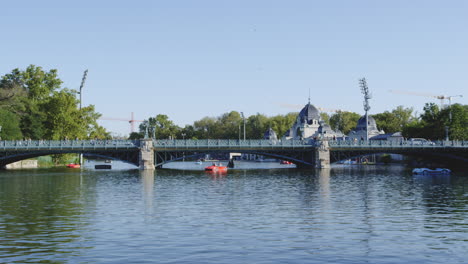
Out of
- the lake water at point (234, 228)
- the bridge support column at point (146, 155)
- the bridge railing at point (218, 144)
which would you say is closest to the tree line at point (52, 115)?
the bridge railing at point (218, 144)

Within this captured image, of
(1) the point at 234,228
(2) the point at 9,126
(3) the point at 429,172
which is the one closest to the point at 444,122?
(3) the point at 429,172

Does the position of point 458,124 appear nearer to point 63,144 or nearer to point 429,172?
point 429,172

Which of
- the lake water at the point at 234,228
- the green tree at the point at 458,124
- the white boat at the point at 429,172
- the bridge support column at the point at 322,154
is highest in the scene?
the green tree at the point at 458,124

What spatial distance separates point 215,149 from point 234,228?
81.8 m

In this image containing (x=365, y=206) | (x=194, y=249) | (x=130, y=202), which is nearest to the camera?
(x=194, y=249)

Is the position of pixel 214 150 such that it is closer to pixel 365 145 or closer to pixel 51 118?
pixel 365 145

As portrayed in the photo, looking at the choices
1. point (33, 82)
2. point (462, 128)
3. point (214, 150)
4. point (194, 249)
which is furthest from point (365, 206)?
point (33, 82)

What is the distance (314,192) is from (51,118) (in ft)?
324

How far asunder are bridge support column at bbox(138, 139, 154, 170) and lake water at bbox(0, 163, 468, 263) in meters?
60.6

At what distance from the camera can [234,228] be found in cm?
3316

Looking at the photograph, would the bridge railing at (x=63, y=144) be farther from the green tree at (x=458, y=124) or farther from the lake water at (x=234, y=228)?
the green tree at (x=458, y=124)

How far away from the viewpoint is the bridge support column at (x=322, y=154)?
4838 inches

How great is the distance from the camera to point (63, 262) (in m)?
23.8

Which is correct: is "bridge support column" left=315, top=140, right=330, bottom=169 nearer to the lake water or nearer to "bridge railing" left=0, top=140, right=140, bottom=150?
"bridge railing" left=0, top=140, right=140, bottom=150
